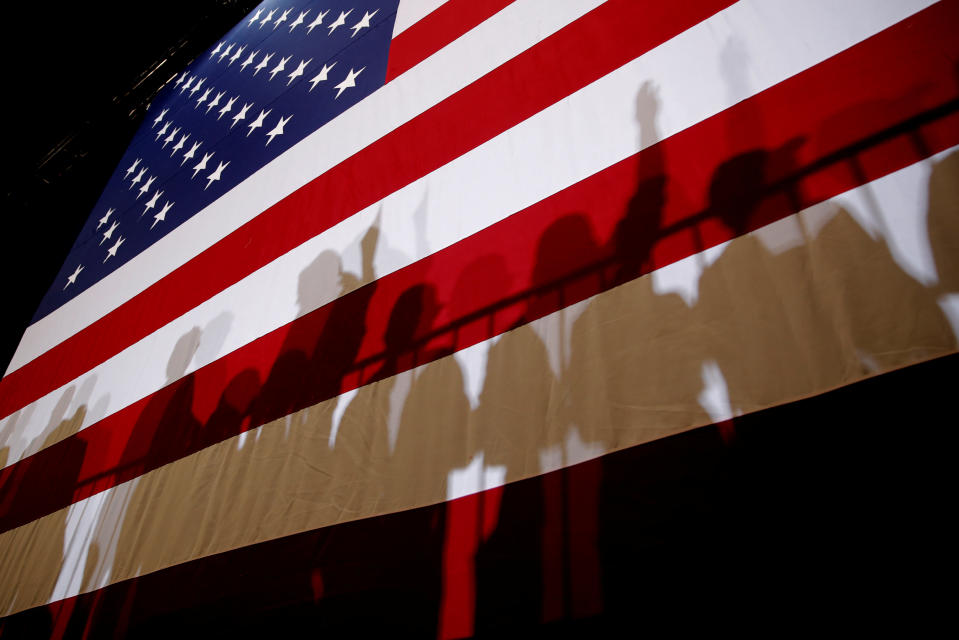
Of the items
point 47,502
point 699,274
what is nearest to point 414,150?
point 699,274

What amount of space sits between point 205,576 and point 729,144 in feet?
5.67

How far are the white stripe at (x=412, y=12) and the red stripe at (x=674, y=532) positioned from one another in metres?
2.22

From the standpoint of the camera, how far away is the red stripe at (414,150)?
4.81 feet

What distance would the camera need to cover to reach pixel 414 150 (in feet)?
5.64

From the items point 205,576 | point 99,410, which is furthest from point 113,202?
point 205,576

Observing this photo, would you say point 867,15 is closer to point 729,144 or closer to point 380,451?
point 729,144

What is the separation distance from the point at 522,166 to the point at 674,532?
1046mm

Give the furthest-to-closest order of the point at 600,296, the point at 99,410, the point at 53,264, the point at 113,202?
1. the point at 53,264
2. the point at 113,202
3. the point at 99,410
4. the point at 600,296

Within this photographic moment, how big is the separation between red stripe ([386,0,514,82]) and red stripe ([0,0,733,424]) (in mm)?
413

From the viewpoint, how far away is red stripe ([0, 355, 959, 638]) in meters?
0.70

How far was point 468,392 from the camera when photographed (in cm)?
110

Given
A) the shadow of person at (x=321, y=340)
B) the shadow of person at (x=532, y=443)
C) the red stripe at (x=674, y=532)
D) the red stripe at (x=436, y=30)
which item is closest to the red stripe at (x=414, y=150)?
the shadow of person at (x=321, y=340)

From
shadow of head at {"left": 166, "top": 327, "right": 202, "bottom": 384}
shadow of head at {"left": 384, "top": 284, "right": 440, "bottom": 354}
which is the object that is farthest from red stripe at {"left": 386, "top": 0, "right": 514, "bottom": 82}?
shadow of head at {"left": 166, "top": 327, "right": 202, "bottom": 384}

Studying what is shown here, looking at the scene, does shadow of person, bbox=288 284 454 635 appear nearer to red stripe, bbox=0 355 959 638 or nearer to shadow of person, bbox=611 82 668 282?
red stripe, bbox=0 355 959 638
